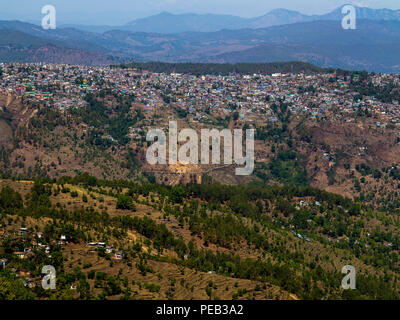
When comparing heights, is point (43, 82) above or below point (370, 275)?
above

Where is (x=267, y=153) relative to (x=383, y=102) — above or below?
below

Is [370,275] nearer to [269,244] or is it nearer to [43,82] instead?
[269,244]

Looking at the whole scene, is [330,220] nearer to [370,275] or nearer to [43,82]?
[370,275]

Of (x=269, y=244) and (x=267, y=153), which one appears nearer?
(x=269, y=244)

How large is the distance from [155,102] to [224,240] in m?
72.1

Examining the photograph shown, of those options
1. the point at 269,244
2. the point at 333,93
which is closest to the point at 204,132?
the point at 333,93

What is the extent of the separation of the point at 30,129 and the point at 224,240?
55.5 metres

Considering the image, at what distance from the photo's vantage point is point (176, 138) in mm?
86562

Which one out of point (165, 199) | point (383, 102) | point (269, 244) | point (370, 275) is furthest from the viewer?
point (383, 102)
